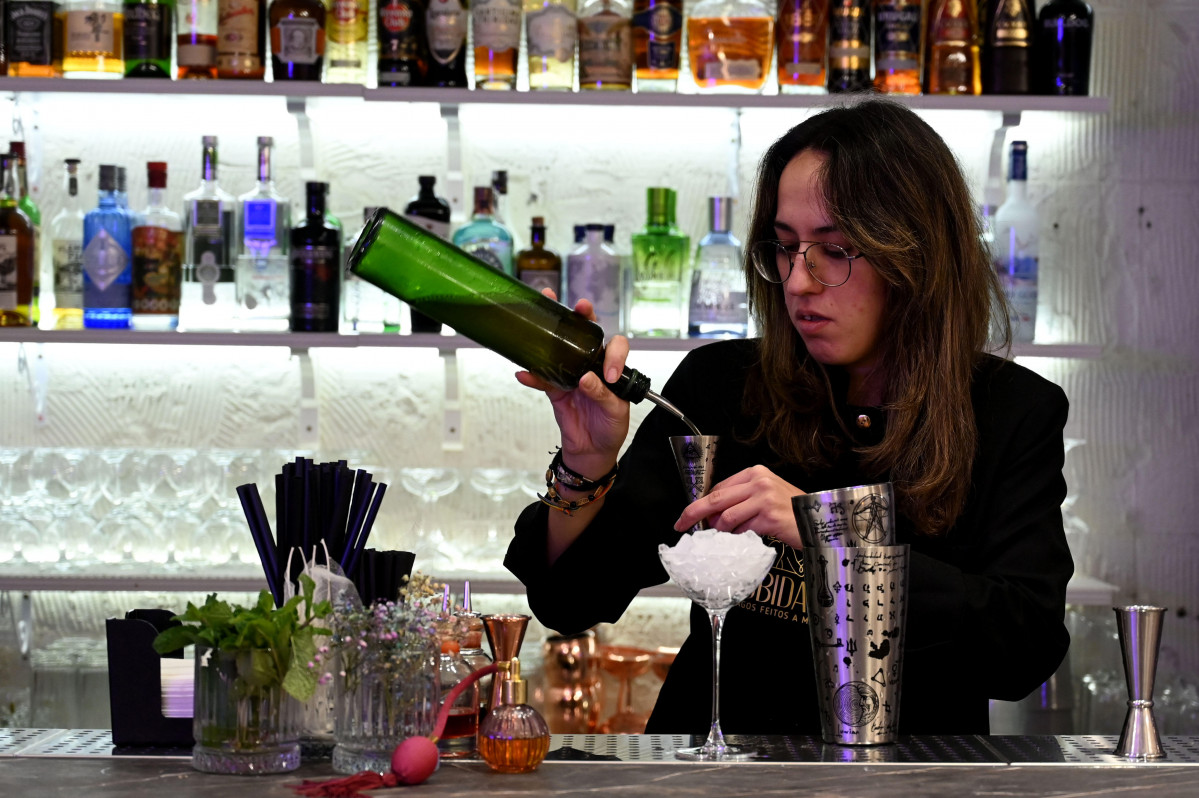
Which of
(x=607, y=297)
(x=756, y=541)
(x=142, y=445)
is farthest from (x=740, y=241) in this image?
(x=756, y=541)

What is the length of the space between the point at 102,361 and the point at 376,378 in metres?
0.53

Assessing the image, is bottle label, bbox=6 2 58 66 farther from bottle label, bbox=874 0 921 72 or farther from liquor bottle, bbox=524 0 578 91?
bottle label, bbox=874 0 921 72

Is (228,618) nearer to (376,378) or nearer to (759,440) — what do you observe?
(759,440)

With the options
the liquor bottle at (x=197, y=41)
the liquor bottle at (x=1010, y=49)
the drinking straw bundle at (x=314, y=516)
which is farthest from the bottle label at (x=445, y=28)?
the drinking straw bundle at (x=314, y=516)

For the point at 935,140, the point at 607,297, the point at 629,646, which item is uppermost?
the point at 935,140

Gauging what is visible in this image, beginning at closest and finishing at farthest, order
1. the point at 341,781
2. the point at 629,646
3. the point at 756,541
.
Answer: the point at 341,781 → the point at 756,541 → the point at 629,646

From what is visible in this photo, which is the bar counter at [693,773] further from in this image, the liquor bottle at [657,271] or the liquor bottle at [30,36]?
the liquor bottle at [30,36]

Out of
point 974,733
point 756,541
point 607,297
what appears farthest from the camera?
point 607,297

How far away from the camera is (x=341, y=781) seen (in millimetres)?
1044

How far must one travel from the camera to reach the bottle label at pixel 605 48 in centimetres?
242

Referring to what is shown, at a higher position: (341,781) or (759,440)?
(759,440)

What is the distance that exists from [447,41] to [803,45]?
0.62 meters

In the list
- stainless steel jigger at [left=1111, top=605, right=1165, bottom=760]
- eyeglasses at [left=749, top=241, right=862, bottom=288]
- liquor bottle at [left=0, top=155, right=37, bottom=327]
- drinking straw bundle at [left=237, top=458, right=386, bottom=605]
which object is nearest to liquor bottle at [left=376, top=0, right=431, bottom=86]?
liquor bottle at [left=0, top=155, right=37, bottom=327]

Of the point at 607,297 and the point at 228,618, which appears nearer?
the point at 228,618
